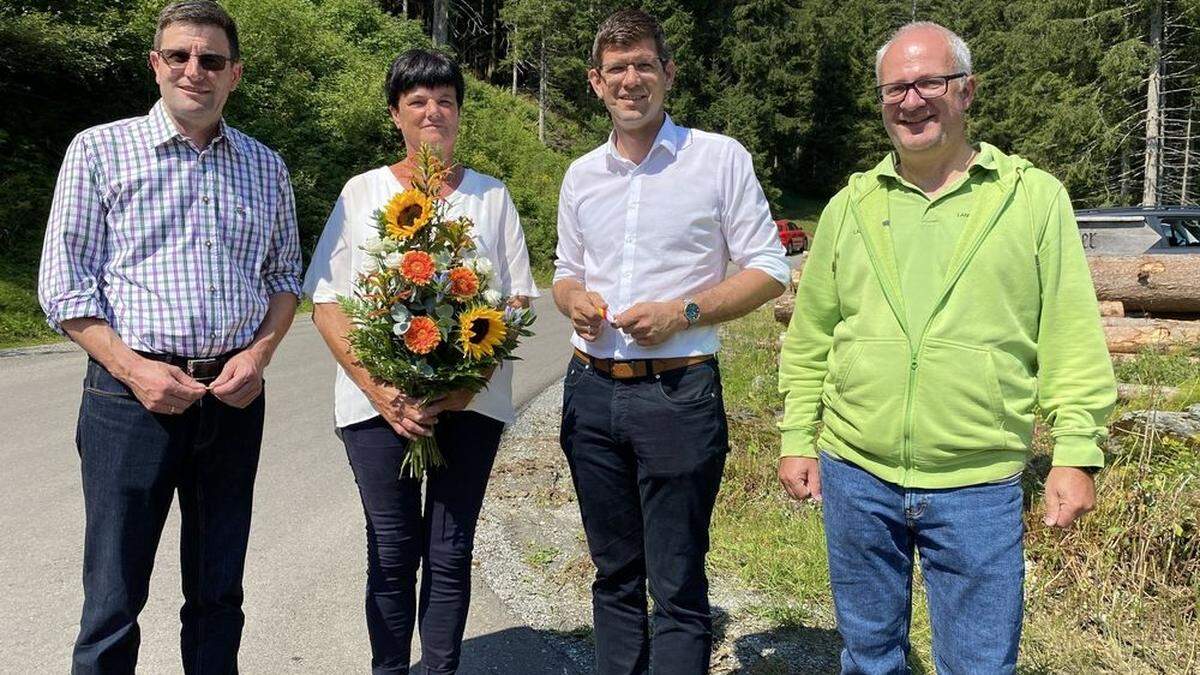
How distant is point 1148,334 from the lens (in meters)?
7.85

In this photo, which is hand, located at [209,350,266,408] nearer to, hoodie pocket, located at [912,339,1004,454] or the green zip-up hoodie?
the green zip-up hoodie

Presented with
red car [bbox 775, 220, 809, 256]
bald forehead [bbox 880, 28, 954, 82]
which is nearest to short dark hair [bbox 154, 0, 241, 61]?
bald forehead [bbox 880, 28, 954, 82]

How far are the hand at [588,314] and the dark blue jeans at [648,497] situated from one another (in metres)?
0.17

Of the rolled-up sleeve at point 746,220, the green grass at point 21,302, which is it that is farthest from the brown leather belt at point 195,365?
the green grass at point 21,302

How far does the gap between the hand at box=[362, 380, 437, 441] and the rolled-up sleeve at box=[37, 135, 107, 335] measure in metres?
0.88

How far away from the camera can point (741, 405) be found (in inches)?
298

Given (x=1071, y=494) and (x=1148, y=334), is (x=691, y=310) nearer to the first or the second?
(x=1071, y=494)

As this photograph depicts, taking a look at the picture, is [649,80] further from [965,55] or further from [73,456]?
[73,456]

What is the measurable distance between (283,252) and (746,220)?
1.65 metres

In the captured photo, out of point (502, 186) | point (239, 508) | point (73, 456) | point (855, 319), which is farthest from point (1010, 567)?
point (73, 456)

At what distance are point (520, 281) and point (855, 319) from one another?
1274 millimetres

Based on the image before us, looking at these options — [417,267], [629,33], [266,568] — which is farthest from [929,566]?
[266,568]

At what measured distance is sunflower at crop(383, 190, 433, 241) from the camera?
286 centimetres

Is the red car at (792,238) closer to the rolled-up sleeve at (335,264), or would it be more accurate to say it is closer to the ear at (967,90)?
the rolled-up sleeve at (335,264)
